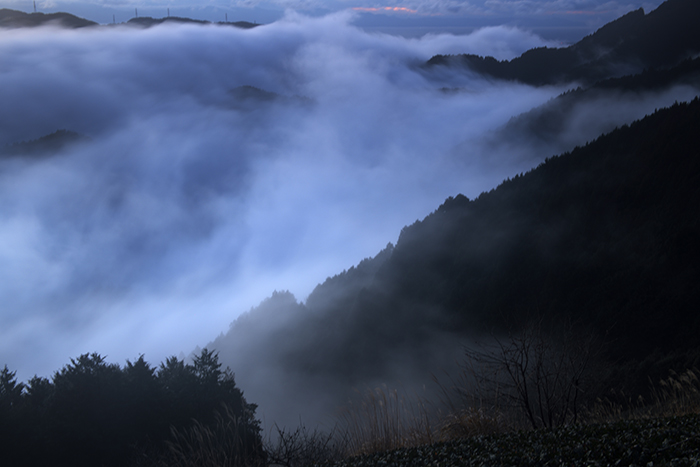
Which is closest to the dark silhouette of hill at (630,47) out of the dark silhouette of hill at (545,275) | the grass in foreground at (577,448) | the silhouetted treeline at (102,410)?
the dark silhouette of hill at (545,275)

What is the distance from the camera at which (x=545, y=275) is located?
34.1 m

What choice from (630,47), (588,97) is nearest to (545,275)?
(588,97)

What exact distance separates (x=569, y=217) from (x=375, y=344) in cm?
2268

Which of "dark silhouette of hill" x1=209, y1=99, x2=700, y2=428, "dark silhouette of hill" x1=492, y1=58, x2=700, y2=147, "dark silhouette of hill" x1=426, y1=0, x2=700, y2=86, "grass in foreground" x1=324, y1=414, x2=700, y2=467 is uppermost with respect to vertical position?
"dark silhouette of hill" x1=426, y1=0, x2=700, y2=86

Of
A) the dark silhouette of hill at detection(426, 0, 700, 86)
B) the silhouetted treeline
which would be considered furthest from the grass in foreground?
the dark silhouette of hill at detection(426, 0, 700, 86)

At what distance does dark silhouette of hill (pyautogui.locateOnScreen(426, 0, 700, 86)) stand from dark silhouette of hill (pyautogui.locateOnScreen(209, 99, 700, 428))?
65747mm

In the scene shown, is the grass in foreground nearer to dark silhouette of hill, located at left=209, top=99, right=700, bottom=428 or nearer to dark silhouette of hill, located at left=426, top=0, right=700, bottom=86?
dark silhouette of hill, located at left=209, top=99, right=700, bottom=428

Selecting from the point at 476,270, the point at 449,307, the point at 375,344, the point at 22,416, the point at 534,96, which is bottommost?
the point at 375,344

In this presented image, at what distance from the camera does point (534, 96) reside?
585 ft

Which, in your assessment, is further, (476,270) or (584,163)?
(584,163)

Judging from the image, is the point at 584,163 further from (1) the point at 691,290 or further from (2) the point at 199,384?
(2) the point at 199,384

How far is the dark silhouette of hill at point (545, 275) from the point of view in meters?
26.5

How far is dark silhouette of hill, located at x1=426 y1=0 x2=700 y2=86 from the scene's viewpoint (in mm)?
85938

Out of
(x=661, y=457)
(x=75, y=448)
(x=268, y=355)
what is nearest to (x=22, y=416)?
(x=75, y=448)
